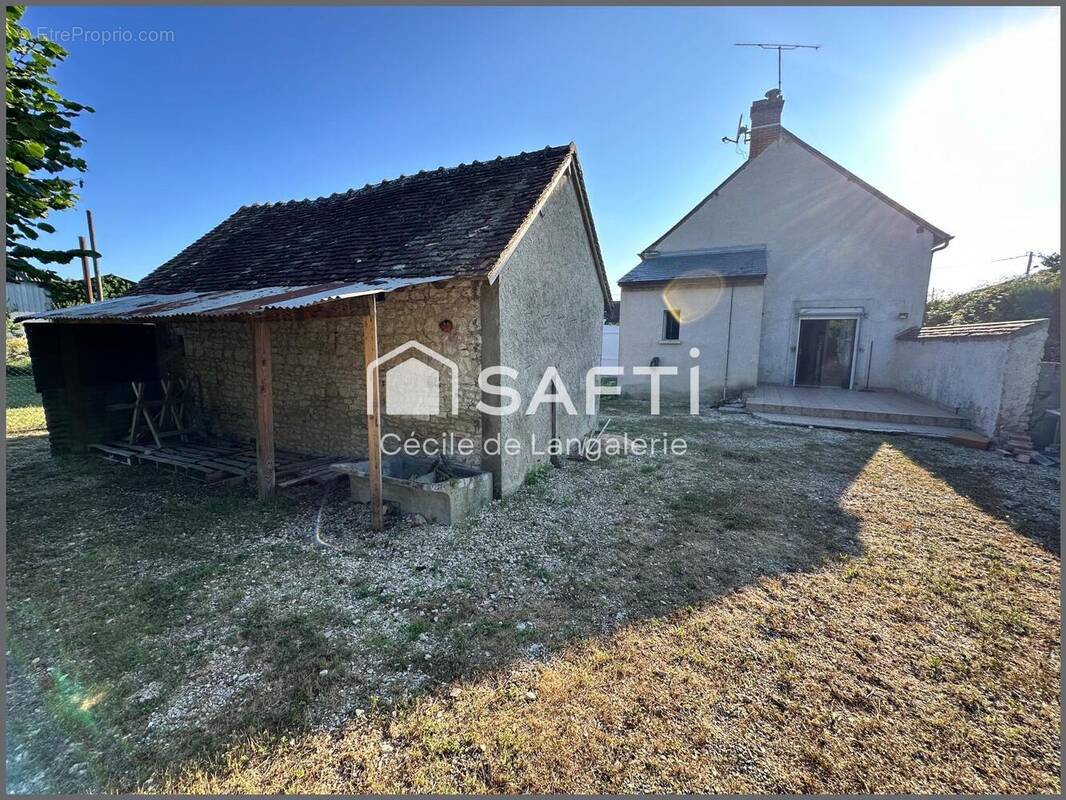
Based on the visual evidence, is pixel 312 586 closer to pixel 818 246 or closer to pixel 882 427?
pixel 882 427

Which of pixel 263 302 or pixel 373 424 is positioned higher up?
pixel 263 302

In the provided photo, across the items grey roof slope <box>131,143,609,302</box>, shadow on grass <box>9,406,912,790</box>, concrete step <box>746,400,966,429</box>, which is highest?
grey roof slope <box>131,143,609,302</box>

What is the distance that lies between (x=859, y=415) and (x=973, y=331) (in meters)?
3.11

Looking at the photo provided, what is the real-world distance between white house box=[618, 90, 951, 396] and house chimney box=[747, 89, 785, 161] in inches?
1.5

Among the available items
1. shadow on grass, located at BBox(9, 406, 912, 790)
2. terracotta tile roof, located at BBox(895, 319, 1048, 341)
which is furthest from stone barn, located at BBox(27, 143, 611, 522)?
terracotta tile roof, located at BBox(895, 319, 1048, 341)

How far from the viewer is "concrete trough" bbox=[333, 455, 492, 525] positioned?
587 cm

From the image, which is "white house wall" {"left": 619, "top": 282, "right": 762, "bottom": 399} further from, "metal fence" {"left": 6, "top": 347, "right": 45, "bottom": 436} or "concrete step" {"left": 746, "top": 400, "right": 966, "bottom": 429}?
"metal fence" {"left": 6, "top": 347, "right": 45, "bottom": 436}

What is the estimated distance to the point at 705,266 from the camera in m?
16.0

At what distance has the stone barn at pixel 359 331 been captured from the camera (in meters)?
6.31

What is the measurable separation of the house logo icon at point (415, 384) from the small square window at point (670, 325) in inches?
463

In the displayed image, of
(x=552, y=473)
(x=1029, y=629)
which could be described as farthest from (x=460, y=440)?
(x=1029, y=629)

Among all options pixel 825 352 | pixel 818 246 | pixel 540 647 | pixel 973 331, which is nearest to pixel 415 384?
pixel 540 647

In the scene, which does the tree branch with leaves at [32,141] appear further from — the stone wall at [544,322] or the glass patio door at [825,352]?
the glass patio door at [825,352]

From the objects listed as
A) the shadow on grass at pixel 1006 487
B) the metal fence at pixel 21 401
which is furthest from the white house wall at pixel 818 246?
the metal fence at pixel 21 401
